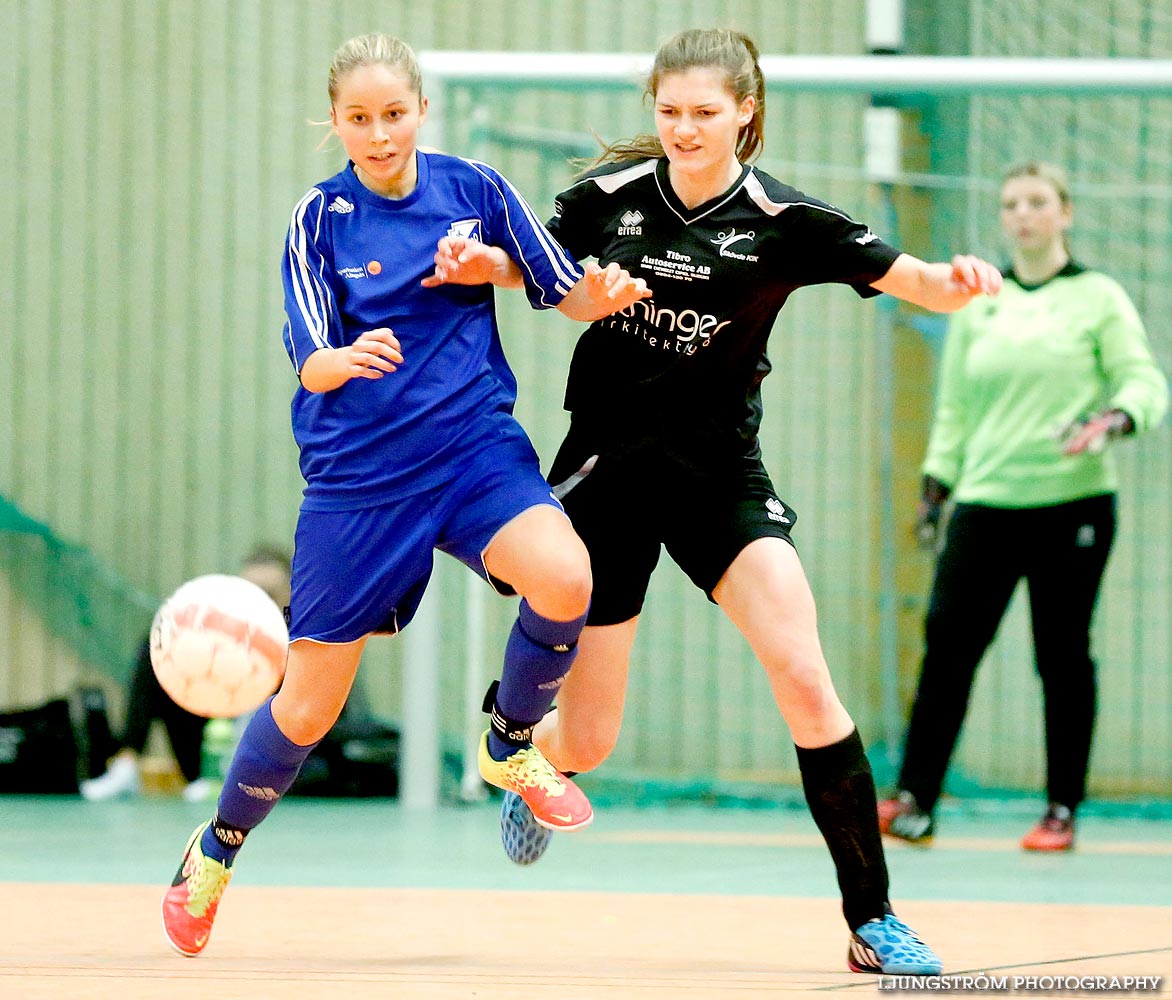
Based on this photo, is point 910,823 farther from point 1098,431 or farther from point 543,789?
point 543,789

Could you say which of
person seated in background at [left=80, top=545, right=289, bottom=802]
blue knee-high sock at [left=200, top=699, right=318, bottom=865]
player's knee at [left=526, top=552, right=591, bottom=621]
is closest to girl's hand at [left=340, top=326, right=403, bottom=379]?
player's knee at [left=526, top=552, right=591, bottom=621]

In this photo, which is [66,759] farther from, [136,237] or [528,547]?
[528,547]

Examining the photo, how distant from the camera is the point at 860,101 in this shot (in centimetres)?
879

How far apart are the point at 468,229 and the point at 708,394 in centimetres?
60

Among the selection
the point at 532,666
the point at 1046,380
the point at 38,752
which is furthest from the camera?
the point at 38,752

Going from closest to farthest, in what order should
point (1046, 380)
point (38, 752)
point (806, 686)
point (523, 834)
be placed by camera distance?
point (806, 686) → point (523, 834) → point (1046, 380) → point (38, 752)

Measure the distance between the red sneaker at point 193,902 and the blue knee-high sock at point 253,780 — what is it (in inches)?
1.4

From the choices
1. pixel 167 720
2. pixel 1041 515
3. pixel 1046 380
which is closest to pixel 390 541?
pixel 1041 515

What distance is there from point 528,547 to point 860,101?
19.2 ft

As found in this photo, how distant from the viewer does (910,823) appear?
6.04m

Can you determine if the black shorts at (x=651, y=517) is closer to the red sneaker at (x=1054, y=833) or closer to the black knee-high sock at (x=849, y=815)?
the black knee-high sock at (x=849, y=815)

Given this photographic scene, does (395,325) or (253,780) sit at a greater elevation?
(395,325)

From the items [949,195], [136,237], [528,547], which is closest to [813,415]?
[949,195]

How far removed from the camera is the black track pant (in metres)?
6.07
